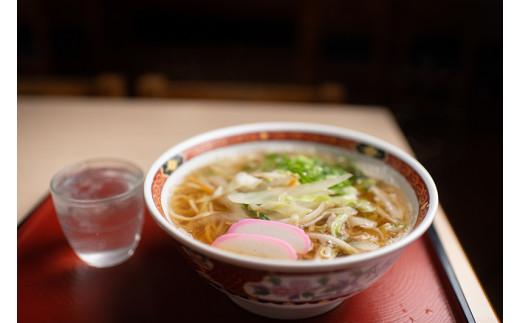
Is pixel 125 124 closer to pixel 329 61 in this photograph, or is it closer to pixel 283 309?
pixel 283 309

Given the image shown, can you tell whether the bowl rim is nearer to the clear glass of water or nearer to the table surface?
the clear glass of water

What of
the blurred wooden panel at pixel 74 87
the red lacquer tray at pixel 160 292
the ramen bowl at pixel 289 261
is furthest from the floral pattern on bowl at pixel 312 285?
the blurred wooden panel at pixel 74 87

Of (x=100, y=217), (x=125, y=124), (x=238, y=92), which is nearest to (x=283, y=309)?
(x=100, y=217)

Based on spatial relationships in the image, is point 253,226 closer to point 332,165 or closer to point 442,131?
point 332,165

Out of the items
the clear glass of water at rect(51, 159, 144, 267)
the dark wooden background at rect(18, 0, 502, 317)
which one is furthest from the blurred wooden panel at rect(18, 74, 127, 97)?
the clear glass of water at rect(51, 159, 144, 267)

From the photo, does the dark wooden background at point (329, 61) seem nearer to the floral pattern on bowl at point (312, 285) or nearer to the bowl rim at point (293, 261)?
the bowl rim at point (293, 261)

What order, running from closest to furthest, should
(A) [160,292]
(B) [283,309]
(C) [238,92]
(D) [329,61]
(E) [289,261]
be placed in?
(E) [289,261] < (B) [283,309] < (A) [160,292] < (C) [238,92] < (D) [329,61]

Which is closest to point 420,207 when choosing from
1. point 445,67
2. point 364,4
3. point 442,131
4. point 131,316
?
point 131,316
